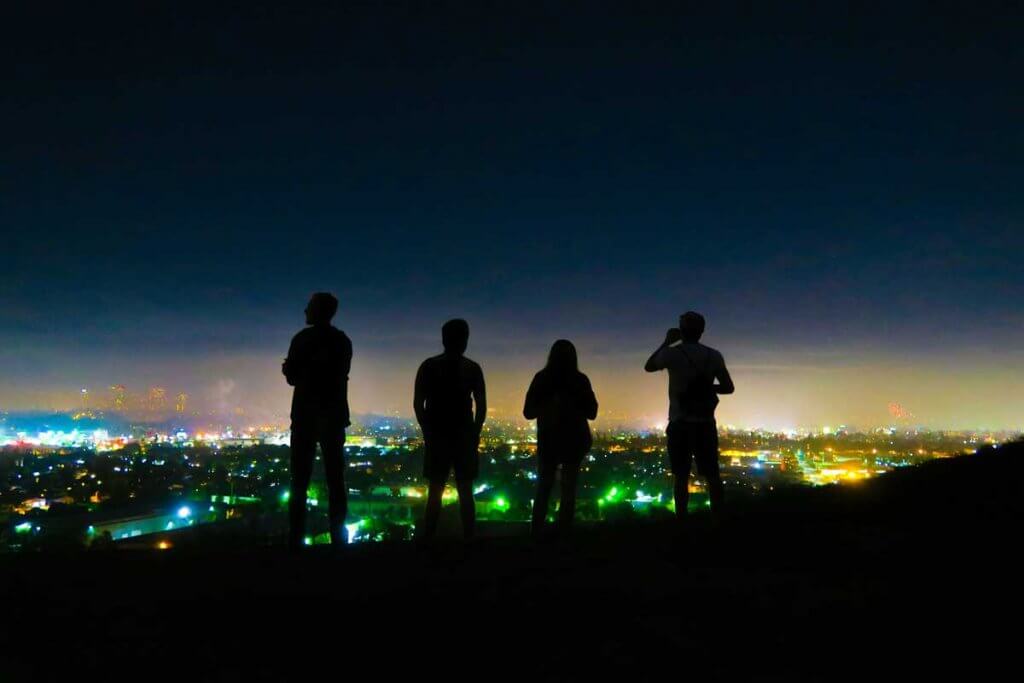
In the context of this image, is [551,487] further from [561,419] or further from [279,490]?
[279,490]

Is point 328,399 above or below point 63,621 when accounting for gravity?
above

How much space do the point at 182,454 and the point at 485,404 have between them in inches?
1814

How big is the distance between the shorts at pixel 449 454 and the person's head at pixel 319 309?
156 centimetres

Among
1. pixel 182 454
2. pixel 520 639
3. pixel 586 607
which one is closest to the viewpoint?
pixel 520 639

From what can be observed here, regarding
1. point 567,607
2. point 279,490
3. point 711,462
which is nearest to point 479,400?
point 711,462

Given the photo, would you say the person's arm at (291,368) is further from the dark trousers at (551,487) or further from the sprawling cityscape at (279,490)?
the dark trousers at (551,487)

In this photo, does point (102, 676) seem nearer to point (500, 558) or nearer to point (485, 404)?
point (500, 558)

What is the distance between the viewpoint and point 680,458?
6.32 metres

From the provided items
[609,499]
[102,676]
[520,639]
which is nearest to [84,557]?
[102,676]

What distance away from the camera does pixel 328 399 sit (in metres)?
5.58

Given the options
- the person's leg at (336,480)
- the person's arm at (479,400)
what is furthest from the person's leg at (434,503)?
the person's leg at (336,480)

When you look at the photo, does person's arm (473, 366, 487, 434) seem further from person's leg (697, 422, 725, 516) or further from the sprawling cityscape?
person's leg (697, 422, 725, 516)

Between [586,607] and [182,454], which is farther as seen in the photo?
[182,454]

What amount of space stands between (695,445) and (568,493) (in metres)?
1.43
